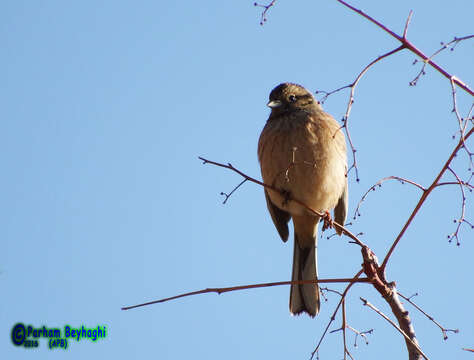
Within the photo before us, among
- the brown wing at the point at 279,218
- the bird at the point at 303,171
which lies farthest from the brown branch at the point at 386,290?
the brown wing at the point at 279,218

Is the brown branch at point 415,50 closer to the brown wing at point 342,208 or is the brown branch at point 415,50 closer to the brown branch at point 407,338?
the brown branch at point 407,338

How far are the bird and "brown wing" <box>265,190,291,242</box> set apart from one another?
0.09 m

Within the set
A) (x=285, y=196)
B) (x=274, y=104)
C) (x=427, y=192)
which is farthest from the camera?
(x=274, y=104)

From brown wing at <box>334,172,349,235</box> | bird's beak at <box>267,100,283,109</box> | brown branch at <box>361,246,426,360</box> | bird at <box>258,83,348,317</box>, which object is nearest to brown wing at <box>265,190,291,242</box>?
bird at <box>258,83,348,317</box>

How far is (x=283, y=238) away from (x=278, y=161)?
117cm

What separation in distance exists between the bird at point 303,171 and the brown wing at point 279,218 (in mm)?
87

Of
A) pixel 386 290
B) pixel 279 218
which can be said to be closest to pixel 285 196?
pixel 279 218

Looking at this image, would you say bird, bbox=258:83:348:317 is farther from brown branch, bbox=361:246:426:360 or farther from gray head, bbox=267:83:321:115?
brown branch, bbox=361:246:426:360

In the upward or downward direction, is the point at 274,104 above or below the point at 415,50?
above

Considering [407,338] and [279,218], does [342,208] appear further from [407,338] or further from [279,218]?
[407,338]

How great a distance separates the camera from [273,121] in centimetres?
618

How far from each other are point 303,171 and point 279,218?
1065mm

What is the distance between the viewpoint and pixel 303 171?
5.60 meters

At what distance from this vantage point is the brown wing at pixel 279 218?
21.3ft
